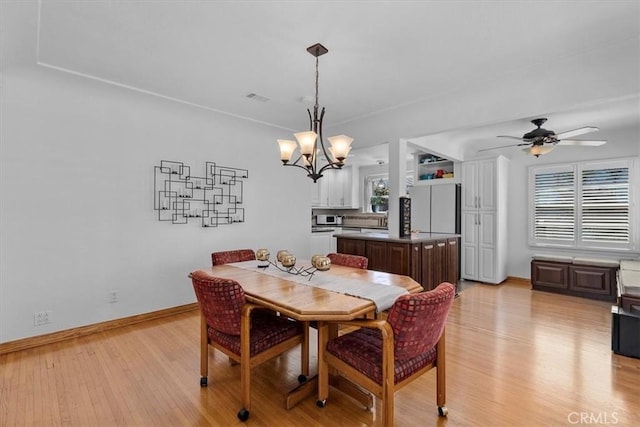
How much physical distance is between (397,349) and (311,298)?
563 millimetres

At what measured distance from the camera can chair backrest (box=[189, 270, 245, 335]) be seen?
188 centimetres

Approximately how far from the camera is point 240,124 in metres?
4.45

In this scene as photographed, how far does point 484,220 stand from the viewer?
5.43m

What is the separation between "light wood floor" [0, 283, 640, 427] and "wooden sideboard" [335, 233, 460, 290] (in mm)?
826

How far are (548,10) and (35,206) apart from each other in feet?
14.9

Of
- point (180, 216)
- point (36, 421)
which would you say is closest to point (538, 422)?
point (36, 421)

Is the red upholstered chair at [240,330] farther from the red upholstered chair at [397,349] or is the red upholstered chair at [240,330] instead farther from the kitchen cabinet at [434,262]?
the kitchen cabinet at [434,262]

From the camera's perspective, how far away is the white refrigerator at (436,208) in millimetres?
5645

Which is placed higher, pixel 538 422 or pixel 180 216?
pixel 180 216

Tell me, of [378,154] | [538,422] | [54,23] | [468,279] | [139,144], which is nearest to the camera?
[538,422]

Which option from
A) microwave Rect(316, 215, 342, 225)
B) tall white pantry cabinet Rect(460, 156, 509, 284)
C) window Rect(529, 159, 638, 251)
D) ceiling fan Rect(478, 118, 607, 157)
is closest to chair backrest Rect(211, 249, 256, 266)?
ceiling fan Rect(478, 118, 607, 157)

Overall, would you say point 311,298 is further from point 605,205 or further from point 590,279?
point 605,205

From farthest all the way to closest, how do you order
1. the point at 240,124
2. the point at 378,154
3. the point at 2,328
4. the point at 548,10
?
the point at 378,154 < the point at 240,124 < the point at 2,328 < the point at 548,10

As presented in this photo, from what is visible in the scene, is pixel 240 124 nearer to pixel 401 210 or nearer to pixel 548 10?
pixel 401 210
